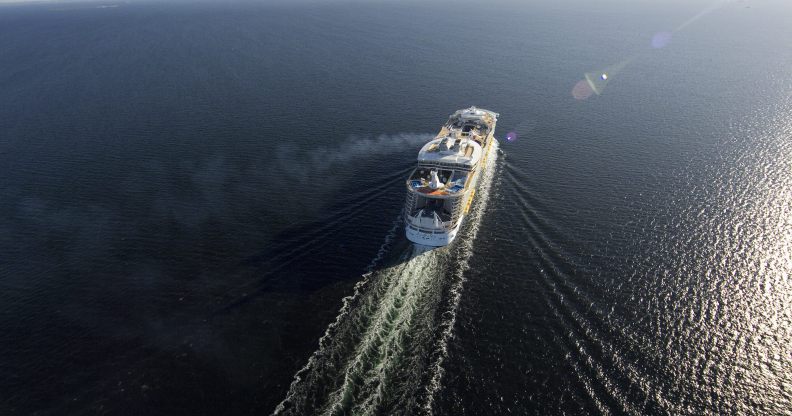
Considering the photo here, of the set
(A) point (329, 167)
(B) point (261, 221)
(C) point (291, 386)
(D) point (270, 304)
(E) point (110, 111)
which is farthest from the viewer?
(E) point (110, 111)

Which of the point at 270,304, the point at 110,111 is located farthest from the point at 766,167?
the point at 110,111

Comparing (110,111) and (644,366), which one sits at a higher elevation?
(110,111)

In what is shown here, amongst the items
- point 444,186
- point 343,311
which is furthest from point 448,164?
point 343,311

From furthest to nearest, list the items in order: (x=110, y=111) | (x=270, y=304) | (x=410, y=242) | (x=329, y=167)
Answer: (x=110, y=111), (x=329, y=167), (x=410, y=242), (x=270, y=304)

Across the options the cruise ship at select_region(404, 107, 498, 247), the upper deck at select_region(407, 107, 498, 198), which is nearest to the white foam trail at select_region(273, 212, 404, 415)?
the cruise ship at select_region(404, 107, 498, 247)

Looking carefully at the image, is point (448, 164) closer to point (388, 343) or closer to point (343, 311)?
point (343, 311)

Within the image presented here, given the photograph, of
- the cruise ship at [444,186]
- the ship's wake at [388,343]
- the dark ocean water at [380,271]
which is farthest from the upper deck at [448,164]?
the ship's wake at [388,343]

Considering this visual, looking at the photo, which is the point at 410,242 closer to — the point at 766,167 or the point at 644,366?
the point at 644,366
